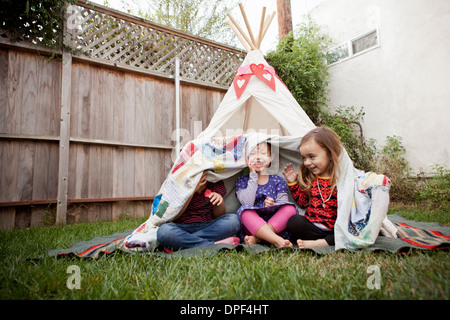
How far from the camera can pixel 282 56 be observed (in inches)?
186

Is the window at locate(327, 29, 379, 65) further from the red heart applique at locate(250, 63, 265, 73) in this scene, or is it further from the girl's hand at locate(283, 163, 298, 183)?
the girl's hand at locate(283, 163, 298, 183)

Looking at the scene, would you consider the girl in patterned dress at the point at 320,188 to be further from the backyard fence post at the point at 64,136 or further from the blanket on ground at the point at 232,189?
the backyard fence post at the point at 64,136

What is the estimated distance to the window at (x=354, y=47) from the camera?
4753 millimetres

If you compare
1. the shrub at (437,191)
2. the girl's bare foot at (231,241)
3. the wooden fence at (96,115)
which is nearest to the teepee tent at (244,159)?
the girl's bare foot at (231,241)

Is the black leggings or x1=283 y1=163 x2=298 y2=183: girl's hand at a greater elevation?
x1=283 y1=163 x2=298 y2=183: girl's hand

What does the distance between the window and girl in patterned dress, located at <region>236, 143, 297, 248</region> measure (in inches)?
166

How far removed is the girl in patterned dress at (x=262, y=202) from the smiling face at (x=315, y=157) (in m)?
0.33

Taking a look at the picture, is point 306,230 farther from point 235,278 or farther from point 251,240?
point 235,278

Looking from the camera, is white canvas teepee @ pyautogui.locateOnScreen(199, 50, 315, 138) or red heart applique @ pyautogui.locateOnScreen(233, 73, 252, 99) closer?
white canvas teepee @ pyautogui.locateOnScreen(199, 50, 315, 138)

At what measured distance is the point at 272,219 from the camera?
182 centimetres

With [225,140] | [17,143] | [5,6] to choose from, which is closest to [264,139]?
[225,140]

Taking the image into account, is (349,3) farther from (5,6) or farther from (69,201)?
(69,201)

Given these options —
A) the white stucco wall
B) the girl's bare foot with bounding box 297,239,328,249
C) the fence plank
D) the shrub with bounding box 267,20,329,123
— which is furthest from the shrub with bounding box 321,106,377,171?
the fence plank

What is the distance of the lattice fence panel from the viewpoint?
10.8 ft
